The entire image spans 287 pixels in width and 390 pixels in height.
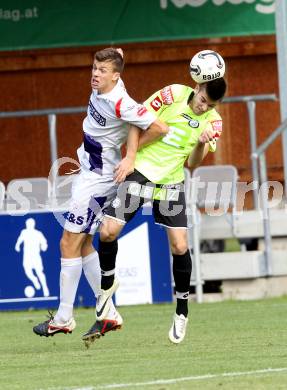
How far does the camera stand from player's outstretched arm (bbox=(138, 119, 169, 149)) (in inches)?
410

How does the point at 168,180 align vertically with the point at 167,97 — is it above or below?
below

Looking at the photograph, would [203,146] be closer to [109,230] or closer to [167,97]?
[167,97]

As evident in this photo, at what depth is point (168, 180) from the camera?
10.7m

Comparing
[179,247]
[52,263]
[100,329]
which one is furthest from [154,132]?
[52,263]

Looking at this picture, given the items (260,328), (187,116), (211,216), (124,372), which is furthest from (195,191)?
(124,372)

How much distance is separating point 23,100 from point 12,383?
11.1m

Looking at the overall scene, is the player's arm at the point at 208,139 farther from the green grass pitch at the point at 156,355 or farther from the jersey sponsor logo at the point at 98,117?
the green grass pitch at the point at 156,355

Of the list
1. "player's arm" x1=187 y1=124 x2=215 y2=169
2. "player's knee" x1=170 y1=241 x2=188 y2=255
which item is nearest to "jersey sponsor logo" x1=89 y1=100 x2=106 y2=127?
"player's arm" x1=187 y1=124 x2=215 y2=169

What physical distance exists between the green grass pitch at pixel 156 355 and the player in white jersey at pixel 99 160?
45 centimetres

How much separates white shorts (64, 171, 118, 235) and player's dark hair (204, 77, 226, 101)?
3.19 ft

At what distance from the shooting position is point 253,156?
1573 cm

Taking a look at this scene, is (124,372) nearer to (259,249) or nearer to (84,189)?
→ (84,189)

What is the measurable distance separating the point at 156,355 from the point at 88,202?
1.32 metres

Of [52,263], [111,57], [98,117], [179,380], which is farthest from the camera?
[52,263]
